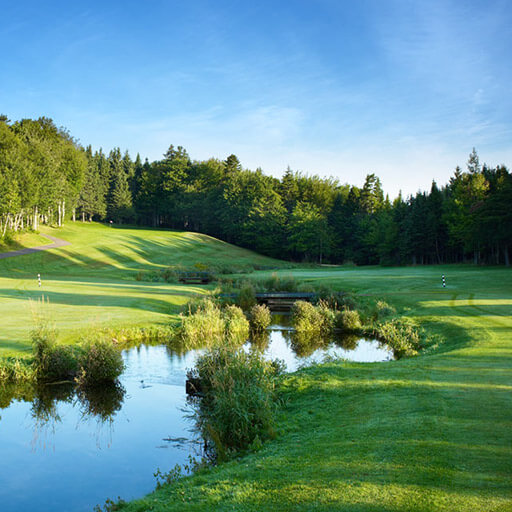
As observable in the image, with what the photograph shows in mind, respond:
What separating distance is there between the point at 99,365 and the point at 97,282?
2246 centimetres

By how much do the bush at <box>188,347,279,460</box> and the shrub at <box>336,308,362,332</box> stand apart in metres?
11.0

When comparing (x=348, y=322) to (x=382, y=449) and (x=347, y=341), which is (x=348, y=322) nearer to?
(x=347, y=341)

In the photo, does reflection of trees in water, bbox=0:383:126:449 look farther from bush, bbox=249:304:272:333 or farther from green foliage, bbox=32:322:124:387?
bush, bbox=249:304:272:333

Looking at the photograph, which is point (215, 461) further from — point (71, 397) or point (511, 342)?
point (511, 342)

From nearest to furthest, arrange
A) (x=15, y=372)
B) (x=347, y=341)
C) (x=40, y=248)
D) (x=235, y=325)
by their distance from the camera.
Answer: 1. (x=15, y=372)
2. (x=347, y=341)
3. (x=235, y=325)
4. (x=40, y=248)

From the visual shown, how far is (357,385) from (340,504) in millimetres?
5014

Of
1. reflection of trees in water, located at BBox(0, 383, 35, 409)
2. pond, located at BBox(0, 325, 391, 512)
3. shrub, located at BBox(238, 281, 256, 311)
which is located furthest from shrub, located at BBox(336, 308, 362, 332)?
reflection of trees in water, located at BBox(0, 383, 35, 409)

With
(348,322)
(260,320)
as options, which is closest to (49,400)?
(260,320)

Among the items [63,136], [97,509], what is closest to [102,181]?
[63,136]

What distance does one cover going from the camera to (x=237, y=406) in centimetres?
785

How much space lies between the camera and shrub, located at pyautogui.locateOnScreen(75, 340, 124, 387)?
39.3ft

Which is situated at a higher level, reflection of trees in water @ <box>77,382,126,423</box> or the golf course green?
the golf course green

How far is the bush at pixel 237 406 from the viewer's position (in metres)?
7.59

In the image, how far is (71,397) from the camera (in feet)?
36.7
